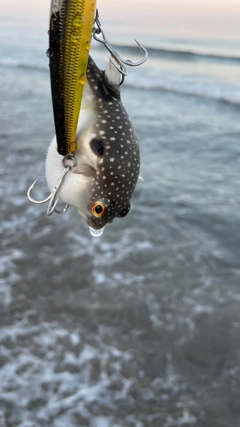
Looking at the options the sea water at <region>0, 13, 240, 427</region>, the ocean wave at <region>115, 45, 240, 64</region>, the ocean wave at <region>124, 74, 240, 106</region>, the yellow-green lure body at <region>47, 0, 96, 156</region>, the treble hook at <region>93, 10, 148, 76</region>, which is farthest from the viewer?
the ocean wave at <region>115, 45, 240, 64</region>

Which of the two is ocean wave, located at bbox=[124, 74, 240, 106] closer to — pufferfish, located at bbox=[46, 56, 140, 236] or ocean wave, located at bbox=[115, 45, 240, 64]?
ocean wave, located at bbox=[115, 45, 240, 64]

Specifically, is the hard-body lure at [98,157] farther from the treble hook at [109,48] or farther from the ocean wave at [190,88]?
the ocean wave at [190,88]

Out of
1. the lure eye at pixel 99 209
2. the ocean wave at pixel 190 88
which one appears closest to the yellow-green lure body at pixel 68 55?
the lure eye at pixel 99 209

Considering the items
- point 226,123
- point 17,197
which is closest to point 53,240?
point 17,197

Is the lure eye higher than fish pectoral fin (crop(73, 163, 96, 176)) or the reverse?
the reverse

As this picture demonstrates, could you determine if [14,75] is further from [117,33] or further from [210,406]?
[117,33]

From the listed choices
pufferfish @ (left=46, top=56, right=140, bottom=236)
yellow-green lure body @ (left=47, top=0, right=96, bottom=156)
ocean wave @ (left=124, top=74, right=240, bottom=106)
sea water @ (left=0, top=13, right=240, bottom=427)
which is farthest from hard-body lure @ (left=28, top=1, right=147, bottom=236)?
ocean wave @ (left=124, top=74, right=240, bottom=106)

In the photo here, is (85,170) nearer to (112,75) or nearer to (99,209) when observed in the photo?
(99,209)

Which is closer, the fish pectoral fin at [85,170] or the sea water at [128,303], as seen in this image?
the fish pectoral fin at [85,170]
